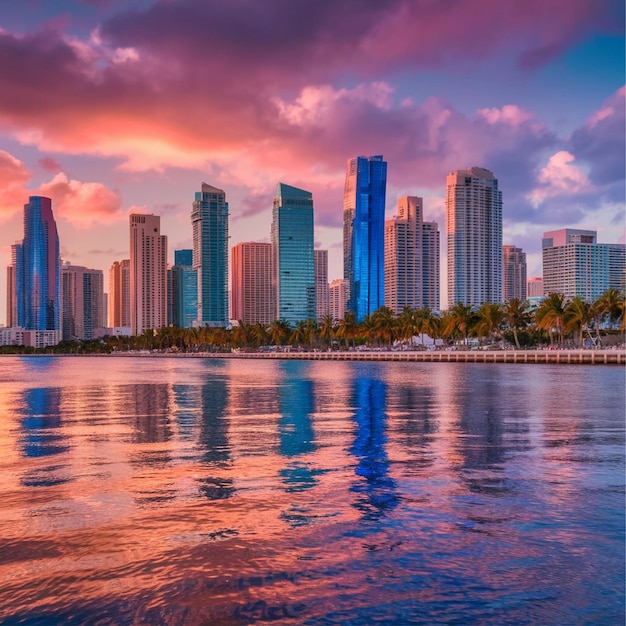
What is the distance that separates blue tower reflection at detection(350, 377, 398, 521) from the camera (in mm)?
16484

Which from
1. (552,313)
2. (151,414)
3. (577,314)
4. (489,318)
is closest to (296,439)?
(151,414)

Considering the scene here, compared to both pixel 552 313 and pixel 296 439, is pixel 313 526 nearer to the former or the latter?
pixel 296 439

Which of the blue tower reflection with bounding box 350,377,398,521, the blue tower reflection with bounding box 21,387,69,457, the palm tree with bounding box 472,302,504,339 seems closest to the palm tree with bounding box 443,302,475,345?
the palm tree with bounding box 472,302,504,339

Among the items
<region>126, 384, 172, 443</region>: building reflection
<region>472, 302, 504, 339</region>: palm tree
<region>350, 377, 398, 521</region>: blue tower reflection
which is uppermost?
<region>472, 302, 504, 339</region>: palm tree

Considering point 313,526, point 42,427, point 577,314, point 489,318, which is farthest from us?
point 489,318

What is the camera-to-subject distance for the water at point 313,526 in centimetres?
1080

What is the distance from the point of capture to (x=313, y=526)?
48.1 ft

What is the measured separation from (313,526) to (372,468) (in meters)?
6.78

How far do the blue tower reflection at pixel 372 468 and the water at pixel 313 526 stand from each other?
0.31 ft

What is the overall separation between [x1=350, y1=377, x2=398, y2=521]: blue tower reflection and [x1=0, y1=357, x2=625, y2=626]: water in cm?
10

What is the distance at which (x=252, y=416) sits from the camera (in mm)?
37969

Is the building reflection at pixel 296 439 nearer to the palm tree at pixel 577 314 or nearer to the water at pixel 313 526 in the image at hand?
the water at pixel 313 526

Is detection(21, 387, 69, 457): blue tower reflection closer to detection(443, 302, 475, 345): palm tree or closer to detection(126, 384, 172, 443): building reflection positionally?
detection(126, 384, 172, 443): building reflection

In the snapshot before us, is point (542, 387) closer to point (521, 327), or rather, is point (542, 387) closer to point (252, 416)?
point (252, 416)
